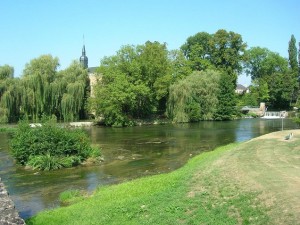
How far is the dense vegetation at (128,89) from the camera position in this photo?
5081 centimetres

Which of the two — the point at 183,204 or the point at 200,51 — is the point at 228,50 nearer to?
the point at 200,51

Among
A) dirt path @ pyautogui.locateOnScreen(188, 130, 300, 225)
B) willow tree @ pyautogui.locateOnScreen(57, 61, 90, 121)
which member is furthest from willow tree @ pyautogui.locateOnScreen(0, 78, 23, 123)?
dirt path @ pyautogui.locateOnScreen(188, 130, 300, 225)

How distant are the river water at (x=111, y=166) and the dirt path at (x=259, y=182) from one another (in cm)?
622

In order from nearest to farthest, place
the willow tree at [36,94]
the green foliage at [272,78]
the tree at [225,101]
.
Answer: the willow tree at [36,94]
the tree at [225,101]
the green foliage at [272,78]

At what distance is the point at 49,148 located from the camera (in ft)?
84.9

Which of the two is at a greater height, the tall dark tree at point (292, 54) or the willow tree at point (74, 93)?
the tall dark tree at point (292, 54)

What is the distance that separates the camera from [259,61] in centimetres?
8844

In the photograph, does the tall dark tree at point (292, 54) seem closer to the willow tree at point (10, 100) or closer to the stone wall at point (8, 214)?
the willow tree at point (10, 100)

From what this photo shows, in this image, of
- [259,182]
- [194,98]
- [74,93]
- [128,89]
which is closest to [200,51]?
[194,98]

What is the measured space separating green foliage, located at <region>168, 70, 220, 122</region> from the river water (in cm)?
1588

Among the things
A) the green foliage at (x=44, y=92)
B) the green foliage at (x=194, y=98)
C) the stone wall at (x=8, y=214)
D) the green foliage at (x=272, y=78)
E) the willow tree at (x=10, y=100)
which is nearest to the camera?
the stone wall at (x=8, y=214)

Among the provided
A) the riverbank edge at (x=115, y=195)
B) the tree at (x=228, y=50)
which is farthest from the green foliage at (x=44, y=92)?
the riverbank edge at (x=115, y=195)

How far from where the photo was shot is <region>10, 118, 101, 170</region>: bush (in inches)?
996

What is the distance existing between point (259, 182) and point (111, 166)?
13.6 meters
